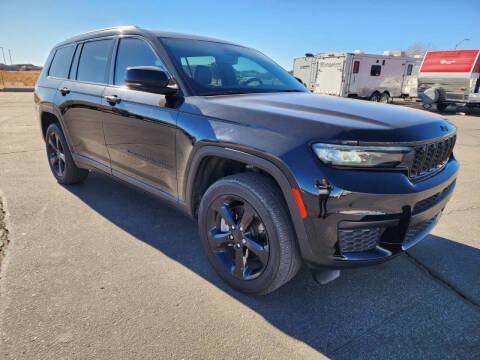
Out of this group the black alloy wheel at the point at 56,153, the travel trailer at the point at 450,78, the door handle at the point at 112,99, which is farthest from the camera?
the travel trailer at the point at 450,78

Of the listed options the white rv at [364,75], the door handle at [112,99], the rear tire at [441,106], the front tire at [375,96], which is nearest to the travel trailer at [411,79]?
the white rv at [364,75]

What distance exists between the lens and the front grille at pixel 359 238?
1799 millimetres

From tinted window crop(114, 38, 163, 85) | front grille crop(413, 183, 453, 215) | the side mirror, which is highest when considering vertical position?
tinted window crop(114, 38, 163, 85)

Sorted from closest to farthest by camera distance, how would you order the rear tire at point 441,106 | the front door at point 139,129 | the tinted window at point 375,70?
the front door at point 139,129, the rear tire at point 441,106, the tinted window at point 375,70

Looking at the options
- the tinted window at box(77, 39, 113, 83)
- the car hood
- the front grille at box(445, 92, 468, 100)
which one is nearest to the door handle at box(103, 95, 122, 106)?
the tinted window at box(77, 39, 113, 83)

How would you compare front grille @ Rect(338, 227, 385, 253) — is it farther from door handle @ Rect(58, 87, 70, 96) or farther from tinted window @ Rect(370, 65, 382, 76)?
tinted window @ Rect(370, 65, 382, 76)

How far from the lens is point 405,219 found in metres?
1.85

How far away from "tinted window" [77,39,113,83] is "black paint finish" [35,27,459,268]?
168mm

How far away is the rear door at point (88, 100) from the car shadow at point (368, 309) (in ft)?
3.81

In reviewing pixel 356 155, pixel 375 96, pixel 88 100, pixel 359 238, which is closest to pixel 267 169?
pixel 356 155

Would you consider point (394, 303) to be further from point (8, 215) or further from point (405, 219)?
point (8, 215)

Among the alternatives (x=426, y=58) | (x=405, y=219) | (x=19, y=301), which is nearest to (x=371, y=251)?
(x=405, y=219)

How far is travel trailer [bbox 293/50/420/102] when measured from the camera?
17188mm

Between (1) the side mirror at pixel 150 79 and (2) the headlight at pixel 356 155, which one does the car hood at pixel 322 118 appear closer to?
(2) the headlight at pixel 356 155
